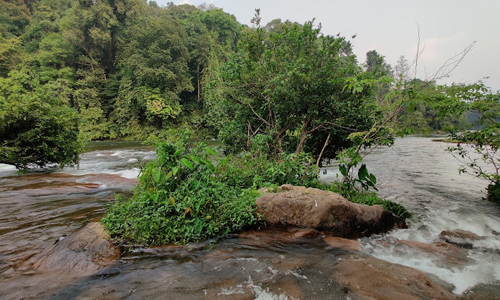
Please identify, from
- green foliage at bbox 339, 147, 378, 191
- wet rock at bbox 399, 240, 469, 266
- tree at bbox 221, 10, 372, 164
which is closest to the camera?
wet rock at bbox 399, 240, 469, 266

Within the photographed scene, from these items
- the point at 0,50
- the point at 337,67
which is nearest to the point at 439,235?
the point at 337,67

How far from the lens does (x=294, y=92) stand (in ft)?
19.5

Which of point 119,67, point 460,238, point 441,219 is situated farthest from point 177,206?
point 119,67

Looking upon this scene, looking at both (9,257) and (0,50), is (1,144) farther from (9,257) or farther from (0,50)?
(0,50)

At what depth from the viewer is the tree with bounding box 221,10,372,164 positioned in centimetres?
599

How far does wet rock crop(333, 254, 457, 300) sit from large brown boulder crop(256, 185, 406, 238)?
37.4 inches

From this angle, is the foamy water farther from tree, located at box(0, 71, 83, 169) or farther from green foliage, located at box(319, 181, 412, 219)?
tree, located at box(0, 71, 83, 169)

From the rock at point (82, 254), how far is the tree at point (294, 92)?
434cm

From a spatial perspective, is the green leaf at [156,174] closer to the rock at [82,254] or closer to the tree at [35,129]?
the rock at [82,254]

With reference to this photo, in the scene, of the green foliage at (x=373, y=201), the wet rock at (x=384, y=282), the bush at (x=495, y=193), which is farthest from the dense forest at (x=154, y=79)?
the wet rock at (x=384, y=282)

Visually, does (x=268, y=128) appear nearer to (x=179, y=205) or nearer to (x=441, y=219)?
(x=179, y=205)

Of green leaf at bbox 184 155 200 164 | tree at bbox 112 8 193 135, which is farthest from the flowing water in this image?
tree at bbox 112 8 193 135

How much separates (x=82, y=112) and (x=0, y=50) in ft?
45.9

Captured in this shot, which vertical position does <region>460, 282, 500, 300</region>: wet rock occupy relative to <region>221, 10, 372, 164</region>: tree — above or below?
below
